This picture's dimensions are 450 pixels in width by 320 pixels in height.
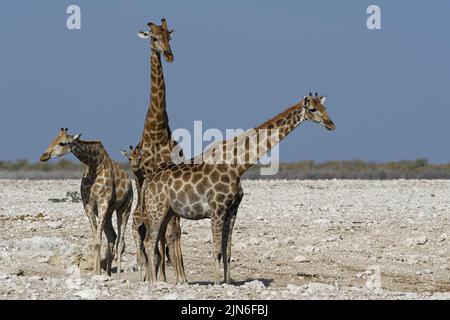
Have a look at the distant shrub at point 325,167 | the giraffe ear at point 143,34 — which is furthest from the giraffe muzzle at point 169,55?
the distant shrub at point 325,167

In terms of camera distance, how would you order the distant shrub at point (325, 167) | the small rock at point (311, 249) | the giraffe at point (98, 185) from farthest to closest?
the distant shrub at point (325, 167), the small rock at point (311, 249), the giraffe at point (98, 185)

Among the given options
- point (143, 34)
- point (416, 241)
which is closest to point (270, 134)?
point (143, 34)

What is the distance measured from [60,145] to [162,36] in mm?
2083

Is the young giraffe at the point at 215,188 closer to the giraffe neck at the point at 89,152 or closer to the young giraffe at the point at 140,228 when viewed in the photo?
the young giraffe at the point at 140,228

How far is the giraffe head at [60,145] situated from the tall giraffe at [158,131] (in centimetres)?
93

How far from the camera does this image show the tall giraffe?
14.4 meters

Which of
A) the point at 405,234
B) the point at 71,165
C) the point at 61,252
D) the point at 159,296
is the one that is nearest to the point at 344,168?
the point at 71,165

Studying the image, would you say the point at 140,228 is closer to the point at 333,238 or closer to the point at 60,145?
the point at 60,145

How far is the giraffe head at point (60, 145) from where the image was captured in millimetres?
13836

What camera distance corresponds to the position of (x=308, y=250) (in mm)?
17656

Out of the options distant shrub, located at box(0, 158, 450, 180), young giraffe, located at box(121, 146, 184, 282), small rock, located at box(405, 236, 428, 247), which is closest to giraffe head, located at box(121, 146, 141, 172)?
young giraffe, located at box(121, 146, 184, 282)

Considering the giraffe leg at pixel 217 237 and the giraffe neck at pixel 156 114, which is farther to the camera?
the giraffe neck at pixel 156 114

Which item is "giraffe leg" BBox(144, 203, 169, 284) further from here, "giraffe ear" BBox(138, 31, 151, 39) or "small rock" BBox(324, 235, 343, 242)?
"small rock" BBox(324, 235, 343, 242)
